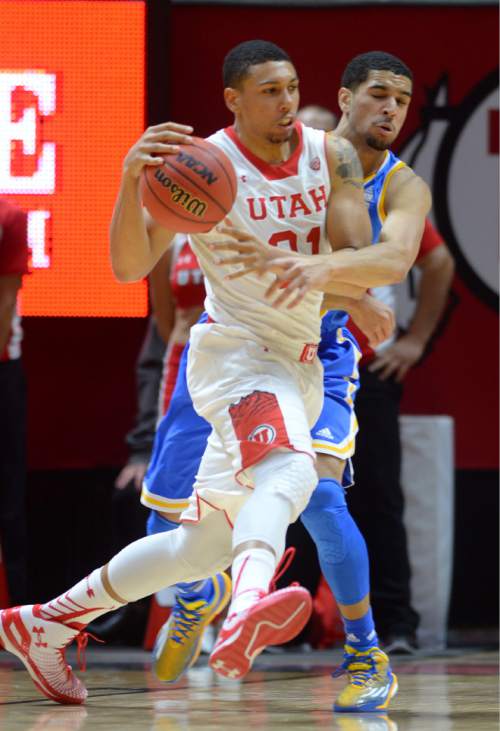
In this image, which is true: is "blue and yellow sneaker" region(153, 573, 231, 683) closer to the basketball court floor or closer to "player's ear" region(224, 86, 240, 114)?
the basketball court floor

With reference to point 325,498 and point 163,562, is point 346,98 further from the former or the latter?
point 163,562

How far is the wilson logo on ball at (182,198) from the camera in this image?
362 cm

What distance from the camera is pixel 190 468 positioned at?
4.66 meters

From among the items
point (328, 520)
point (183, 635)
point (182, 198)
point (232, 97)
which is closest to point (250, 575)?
point (328, 520)

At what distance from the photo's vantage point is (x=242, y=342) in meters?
3.79

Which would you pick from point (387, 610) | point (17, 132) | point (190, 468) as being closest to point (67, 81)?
point (17, 132)

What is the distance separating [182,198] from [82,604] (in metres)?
1.08

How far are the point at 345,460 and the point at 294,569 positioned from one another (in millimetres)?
2542

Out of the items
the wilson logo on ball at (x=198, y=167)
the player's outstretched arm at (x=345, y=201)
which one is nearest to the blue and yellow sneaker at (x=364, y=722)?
the player's outstretched arm at (x=345, y=201)

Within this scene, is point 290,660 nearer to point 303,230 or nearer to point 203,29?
point 303,230

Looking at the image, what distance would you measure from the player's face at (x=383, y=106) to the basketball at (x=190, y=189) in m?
0.75

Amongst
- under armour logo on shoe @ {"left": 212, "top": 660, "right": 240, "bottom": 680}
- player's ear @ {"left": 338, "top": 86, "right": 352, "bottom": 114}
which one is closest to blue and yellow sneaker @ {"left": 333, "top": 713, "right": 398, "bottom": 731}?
under armour logo on shoe @ {"left": 212, "top": 660, "right": 240, "bottom": 680}

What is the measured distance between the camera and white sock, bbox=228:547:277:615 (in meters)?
3.30

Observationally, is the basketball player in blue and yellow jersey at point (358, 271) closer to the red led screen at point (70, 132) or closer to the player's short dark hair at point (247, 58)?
the player's short dark hair at point (247, 58)
